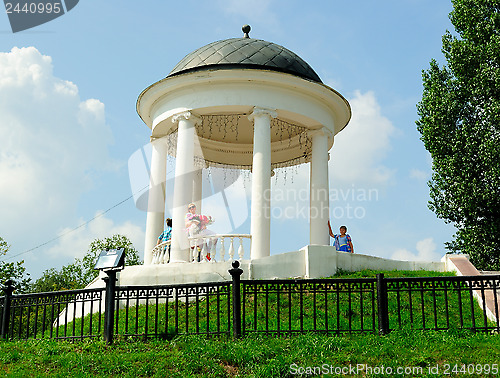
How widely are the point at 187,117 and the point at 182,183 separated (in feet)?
7.35

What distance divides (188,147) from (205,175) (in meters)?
5.43

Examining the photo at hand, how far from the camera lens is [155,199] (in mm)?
19031

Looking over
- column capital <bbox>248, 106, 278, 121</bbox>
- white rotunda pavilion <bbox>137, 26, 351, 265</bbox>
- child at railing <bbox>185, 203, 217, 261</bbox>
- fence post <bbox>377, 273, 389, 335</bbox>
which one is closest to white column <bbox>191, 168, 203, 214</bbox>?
white rotunda pavilion <bbox>137, 26, 351, 265</bbox>

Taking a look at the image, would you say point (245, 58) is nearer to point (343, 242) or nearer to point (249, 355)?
point (343, 242)

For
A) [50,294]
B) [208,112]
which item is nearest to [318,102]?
[208,112]

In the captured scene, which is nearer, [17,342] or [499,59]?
[17,342]

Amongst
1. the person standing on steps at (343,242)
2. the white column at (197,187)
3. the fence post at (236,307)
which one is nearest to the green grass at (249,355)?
the fence post at (236,307)

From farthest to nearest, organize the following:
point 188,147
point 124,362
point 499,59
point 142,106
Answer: point 499,59, point 142,106, point 188,147, point 124,362

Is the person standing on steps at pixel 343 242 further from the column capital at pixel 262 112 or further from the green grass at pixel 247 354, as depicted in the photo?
the green grass at pixel 247 354

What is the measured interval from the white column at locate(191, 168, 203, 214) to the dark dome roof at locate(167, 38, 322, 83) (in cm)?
477

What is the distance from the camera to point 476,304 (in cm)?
1302

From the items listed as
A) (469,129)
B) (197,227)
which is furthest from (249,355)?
(469,129)

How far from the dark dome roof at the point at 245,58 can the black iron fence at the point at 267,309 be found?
796 cm

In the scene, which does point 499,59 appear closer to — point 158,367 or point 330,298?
point 330,298
